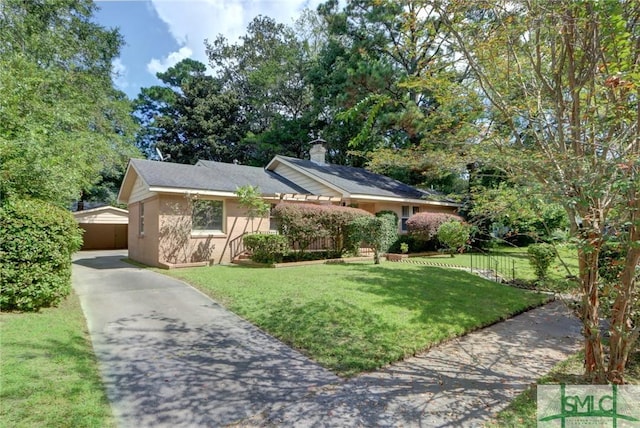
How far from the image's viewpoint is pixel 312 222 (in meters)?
12.8

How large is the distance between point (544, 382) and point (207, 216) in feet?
38.7

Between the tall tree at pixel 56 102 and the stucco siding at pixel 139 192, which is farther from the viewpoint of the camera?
the stucco siding at pixel 139 192

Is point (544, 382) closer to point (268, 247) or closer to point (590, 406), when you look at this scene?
point (590, 406)

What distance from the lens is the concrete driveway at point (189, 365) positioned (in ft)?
10.8

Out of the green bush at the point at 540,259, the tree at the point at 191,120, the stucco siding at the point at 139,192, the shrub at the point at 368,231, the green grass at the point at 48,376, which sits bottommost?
the green grass at the point at 48,376

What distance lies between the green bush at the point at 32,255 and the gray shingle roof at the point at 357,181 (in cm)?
1212

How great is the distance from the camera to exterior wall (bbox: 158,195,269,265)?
40.1 ft

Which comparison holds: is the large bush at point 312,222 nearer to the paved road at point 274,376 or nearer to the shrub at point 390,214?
the shrub at point 390,214

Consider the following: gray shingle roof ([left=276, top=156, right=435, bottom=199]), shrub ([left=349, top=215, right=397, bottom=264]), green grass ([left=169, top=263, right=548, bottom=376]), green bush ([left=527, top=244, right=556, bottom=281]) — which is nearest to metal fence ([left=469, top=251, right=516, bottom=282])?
green bush ([left=527, top=244, right=556, bottom=281])

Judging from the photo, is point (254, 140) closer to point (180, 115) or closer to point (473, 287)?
point (180, 115)

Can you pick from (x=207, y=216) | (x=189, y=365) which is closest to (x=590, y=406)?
(x=189, y=365)

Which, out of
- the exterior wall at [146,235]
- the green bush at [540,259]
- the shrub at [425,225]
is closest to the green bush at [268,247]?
the exterior wall at [146,235]

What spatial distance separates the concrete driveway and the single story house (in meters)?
5.58

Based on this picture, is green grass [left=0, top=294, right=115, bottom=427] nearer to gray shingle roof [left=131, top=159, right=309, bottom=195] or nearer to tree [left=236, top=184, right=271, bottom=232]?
gray shingle roof [left=131, top=159, right=309, bottom=195]
